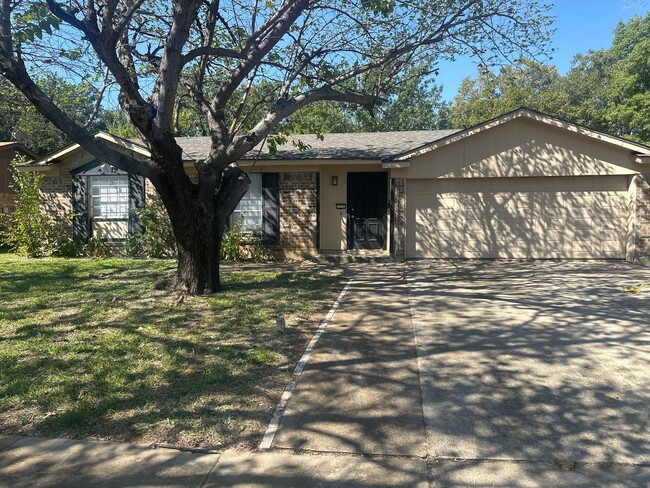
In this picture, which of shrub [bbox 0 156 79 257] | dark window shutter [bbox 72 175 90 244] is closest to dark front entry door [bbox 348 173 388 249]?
dark window shutter [bbox 72 175 90 244]

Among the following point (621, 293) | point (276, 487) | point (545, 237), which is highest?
point (545, 237)

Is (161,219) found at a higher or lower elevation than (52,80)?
lower

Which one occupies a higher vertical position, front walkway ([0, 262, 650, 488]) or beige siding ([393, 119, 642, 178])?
beige siding ([393, 119, 642, 178])

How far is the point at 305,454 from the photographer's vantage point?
3.48m

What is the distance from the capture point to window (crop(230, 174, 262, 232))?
45.4ft

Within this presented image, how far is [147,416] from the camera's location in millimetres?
3994

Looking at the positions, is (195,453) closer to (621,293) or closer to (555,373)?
(555,373)

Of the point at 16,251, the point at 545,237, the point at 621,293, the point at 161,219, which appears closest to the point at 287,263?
the point at 161,219

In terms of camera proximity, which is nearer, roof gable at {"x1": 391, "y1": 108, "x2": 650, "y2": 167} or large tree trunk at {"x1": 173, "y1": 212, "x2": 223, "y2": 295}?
large tree trunk at {"x1": 173, "y1": 212, "x2": 223, "y2": 295}

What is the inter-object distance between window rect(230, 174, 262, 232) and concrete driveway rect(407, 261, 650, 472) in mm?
6127

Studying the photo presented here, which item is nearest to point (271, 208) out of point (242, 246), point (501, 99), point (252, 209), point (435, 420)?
point (252, 209)

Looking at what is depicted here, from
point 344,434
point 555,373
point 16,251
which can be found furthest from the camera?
point 16,251

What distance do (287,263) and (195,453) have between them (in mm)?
9673

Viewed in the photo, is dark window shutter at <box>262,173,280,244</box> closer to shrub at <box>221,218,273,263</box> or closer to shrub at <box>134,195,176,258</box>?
shrub at <box>221,218,273,263</box>
